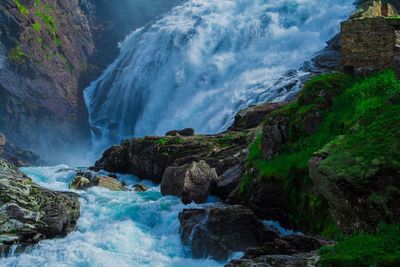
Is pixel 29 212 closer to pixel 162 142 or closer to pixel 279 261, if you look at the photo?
pixel 279 261

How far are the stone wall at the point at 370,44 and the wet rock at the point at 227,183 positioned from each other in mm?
5810

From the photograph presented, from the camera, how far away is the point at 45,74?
56094 millimetres

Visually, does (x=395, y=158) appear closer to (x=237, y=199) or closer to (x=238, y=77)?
(x=237, y=199)

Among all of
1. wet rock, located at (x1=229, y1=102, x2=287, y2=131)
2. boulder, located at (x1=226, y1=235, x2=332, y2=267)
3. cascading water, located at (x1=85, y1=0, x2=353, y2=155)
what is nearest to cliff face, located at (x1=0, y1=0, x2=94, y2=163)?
cascading water, located at (x1=85, y1=0, x2=353, y2=155)

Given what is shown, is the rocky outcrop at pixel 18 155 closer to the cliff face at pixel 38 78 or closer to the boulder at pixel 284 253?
the cliff face at pixel 38 78

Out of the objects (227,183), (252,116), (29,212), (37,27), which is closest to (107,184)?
(227,183)

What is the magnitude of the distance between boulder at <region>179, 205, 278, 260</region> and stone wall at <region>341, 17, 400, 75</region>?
16.9ft

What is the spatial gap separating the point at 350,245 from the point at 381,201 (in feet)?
2.39

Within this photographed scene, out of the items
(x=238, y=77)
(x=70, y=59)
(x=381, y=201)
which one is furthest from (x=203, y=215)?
(x=70, y=59)

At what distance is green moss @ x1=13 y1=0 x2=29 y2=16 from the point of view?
5441 centimetres

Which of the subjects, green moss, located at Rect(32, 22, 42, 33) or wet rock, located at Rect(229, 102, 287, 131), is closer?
wet rock, located at Rect(229, 102, 287, 131)

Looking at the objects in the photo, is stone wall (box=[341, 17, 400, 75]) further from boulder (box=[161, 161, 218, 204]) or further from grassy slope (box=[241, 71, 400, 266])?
boulder (box=[161, 161, 218, 204])

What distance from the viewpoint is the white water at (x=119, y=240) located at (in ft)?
38.4

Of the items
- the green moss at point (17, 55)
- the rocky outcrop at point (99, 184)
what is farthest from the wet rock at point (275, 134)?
the green moss at point (17, 55)
